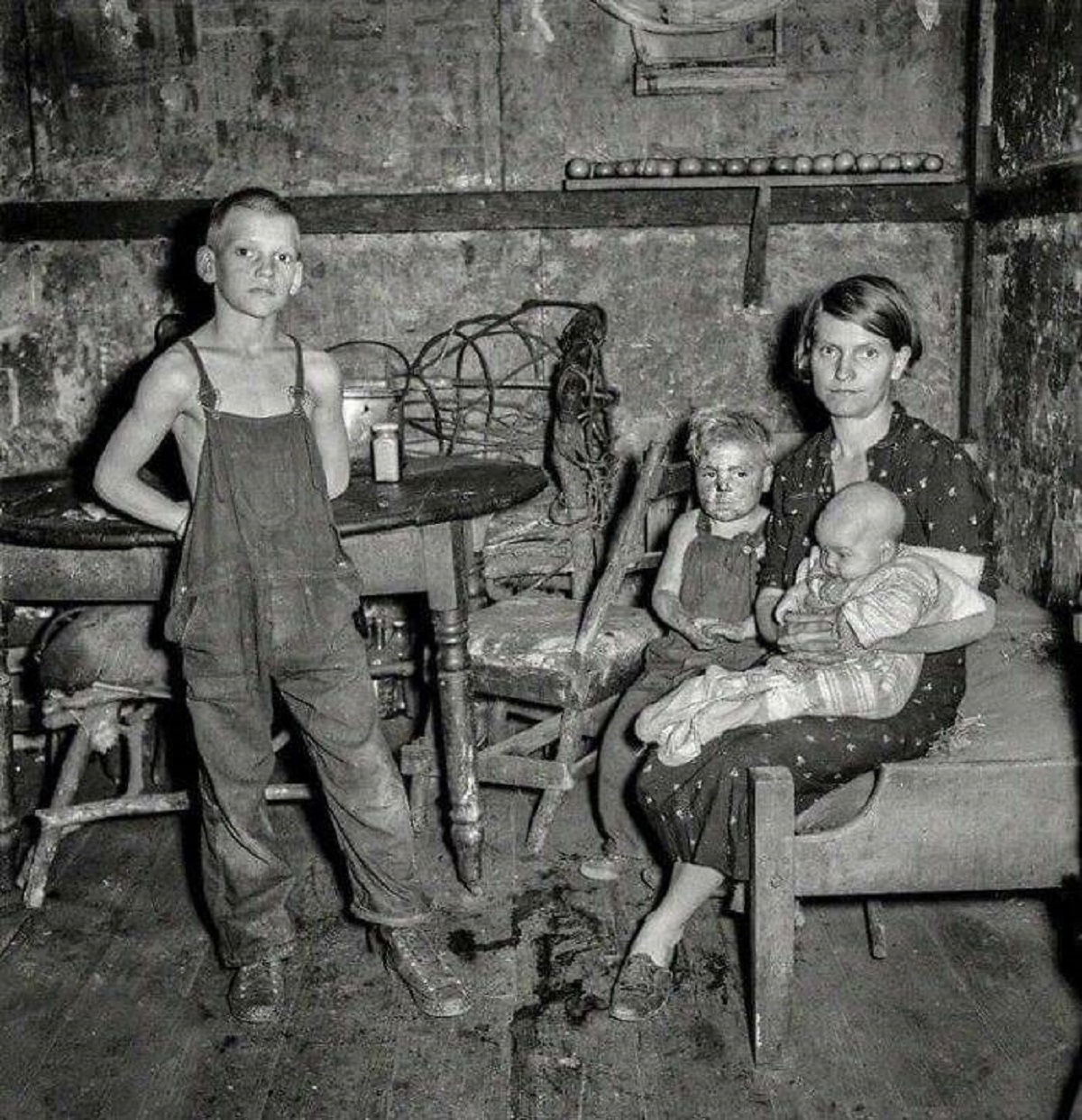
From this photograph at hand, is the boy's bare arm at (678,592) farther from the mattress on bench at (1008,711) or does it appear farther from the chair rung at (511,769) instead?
the mattress on bench at (1008,711)

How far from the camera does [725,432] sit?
3.56 meters

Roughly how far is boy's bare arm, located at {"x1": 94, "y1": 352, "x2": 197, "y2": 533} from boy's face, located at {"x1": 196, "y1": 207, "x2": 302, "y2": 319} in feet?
0.65

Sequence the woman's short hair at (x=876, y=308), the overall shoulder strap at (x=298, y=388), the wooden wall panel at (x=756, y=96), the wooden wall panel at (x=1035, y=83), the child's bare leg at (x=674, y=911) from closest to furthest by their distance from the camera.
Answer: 1. the overall shoulder strap at (x=298, y=388)
2. the child's bare leg at (x=674, y=911)
3. the woman's short hair at (x=876, y=308)
4. the wooden wall panel at (x=1035, y=83)
5. the wooden wall panel at (x=756, y=96)

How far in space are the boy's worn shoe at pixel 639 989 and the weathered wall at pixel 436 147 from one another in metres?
3.08

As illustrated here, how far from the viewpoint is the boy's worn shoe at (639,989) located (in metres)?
2.85

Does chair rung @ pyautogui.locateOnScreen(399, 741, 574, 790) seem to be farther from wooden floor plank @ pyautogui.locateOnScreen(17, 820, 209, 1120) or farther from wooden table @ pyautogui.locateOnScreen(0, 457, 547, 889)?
wooden floor plank @ pyautogui.locateOnScreen(17, 820, 209, 1120)

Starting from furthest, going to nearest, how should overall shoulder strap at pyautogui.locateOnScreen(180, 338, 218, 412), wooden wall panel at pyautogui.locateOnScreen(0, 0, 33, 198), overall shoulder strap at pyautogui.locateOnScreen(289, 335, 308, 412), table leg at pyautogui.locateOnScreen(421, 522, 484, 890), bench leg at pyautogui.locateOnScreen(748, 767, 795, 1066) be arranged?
wooden wall panel at pyautogui.locateOnScreen(0, 0, 33, 198) → table leg at pyautogui.locateOnScreen(421, 522, 484, 890) → overall shoulder strap at pyautogui.locateOnScreen(289, 335, 308, 412) → overall shoulder strap at pyautogui.locateOnScreen(180, 338, 218, 412) → bench leg at pyautogui.locateOnScreen(748, 767, 795, 1066)

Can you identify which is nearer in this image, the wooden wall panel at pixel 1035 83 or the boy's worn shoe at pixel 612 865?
the boy's worn shoe at pixel 612 865

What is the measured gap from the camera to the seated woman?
2779 mm

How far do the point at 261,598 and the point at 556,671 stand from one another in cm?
121

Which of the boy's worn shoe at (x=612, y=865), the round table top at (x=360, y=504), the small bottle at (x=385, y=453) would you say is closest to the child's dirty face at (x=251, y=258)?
the round table top at (x=360, y=504)

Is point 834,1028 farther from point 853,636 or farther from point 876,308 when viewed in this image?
point 876,308

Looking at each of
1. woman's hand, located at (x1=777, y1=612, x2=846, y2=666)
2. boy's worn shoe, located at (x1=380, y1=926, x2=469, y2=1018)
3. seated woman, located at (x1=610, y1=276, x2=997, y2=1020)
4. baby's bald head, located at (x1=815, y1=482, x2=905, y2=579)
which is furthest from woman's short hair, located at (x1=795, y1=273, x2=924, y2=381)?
boy's worn shoe, located at (x1=380, y1=926, x2=469, y2=1018)

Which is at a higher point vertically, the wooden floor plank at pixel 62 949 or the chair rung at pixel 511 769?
the chair rung at pixel 511 769
